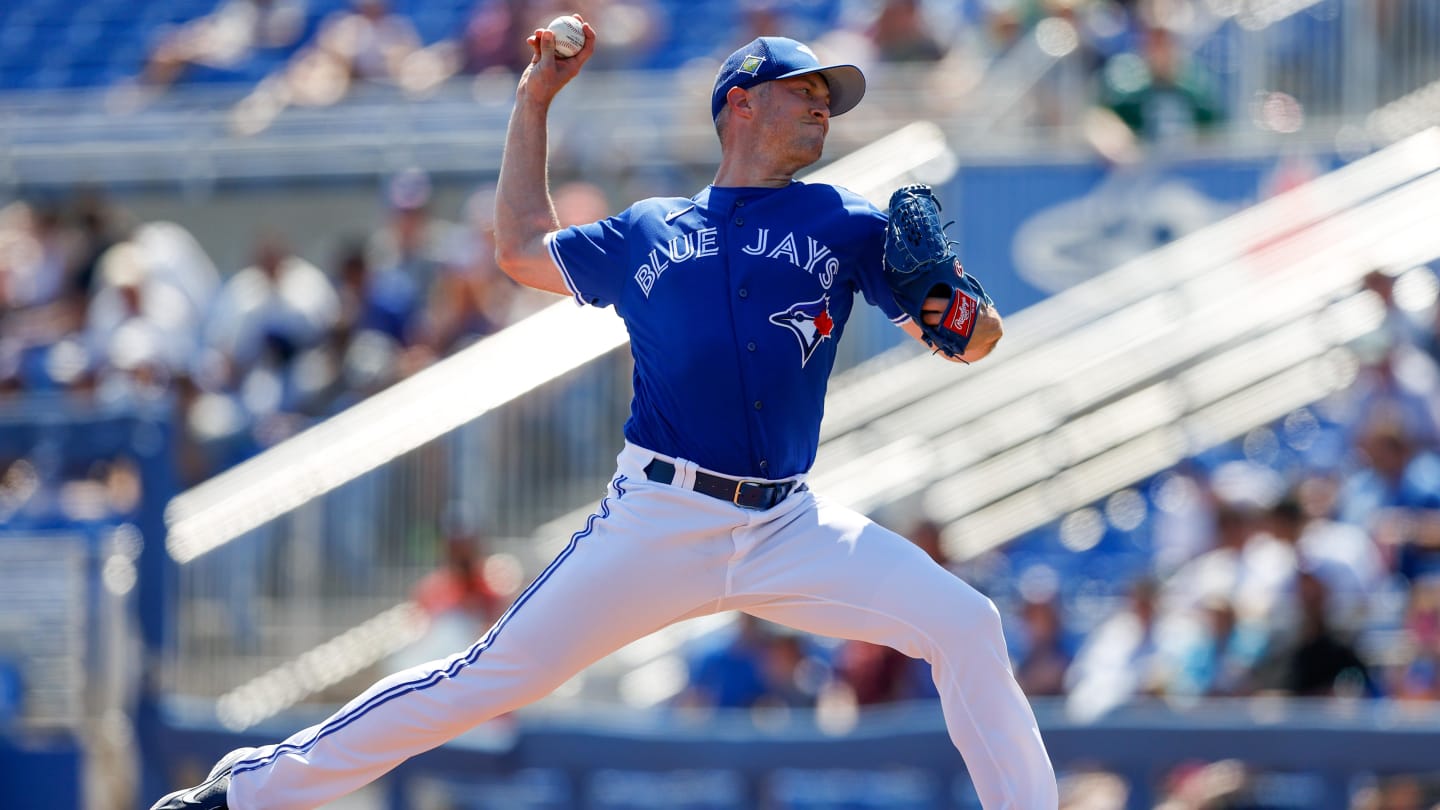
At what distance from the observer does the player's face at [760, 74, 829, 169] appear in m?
4.89

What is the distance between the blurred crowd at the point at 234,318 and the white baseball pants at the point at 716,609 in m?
4.96

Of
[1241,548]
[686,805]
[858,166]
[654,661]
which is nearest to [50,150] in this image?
[858,166]

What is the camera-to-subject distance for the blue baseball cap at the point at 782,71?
16.0 ft

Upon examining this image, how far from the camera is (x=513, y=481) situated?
9.71 meters

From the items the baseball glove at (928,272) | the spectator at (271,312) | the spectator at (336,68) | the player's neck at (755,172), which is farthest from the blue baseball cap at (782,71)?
the spectator at (336,68)

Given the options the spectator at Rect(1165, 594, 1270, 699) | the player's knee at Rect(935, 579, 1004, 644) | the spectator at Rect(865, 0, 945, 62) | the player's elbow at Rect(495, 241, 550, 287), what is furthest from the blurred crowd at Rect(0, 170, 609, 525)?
the player's knee at Rect(935, 579, 1004, 644)

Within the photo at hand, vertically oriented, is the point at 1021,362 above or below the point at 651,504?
below

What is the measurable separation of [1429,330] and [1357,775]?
3.21 metres

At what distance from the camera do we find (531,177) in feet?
16.7

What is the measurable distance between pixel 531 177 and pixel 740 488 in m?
0.93

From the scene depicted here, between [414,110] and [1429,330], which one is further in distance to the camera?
[414,110]

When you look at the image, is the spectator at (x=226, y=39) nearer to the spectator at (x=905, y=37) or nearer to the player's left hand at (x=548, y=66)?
the spectator at (x=905, y=37)

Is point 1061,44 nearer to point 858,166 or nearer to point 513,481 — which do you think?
point 858,166

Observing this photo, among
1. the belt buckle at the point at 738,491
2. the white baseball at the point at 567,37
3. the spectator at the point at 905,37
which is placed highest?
the white baseball at the point at 567,37
